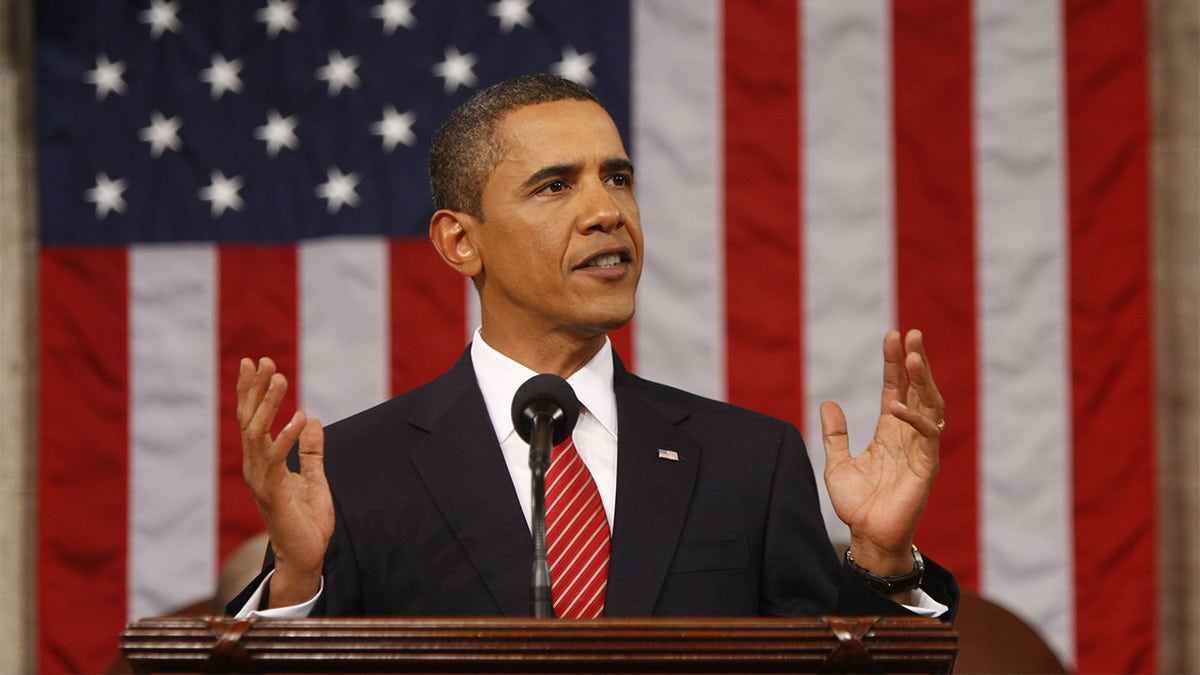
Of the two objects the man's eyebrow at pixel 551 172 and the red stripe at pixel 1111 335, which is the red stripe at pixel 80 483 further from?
the red stripe at pixel 1111 335

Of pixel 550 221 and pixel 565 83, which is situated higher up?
pixel 565 83

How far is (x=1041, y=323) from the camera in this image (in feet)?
13.1

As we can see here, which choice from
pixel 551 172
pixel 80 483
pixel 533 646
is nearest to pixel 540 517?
pixel 533 646

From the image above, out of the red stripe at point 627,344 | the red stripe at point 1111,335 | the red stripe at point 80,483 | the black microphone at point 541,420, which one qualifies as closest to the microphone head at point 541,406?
the black microphone at point 541,420

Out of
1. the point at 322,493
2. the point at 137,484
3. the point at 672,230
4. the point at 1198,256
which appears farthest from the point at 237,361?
the point at 1198,256

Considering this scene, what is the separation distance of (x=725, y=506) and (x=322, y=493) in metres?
0.64

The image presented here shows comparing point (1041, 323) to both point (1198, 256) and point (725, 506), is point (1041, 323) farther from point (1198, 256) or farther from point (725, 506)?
point (725, 506)

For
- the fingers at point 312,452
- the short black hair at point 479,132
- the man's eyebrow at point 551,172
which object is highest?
the short black hair at point 479,132

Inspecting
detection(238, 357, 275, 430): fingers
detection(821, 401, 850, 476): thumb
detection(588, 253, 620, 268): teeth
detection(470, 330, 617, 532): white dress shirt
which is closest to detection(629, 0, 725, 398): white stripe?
detection(470, 330, 617, 532): white dress shirt

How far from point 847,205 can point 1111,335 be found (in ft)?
2.91

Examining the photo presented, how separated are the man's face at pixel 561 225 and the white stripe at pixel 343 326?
77.6 inches

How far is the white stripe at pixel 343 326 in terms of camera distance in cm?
412

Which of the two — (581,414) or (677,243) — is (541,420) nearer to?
(581,414)

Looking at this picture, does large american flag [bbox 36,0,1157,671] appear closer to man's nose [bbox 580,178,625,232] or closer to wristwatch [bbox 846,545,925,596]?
man's nose [bbox 580,178,625,232]
